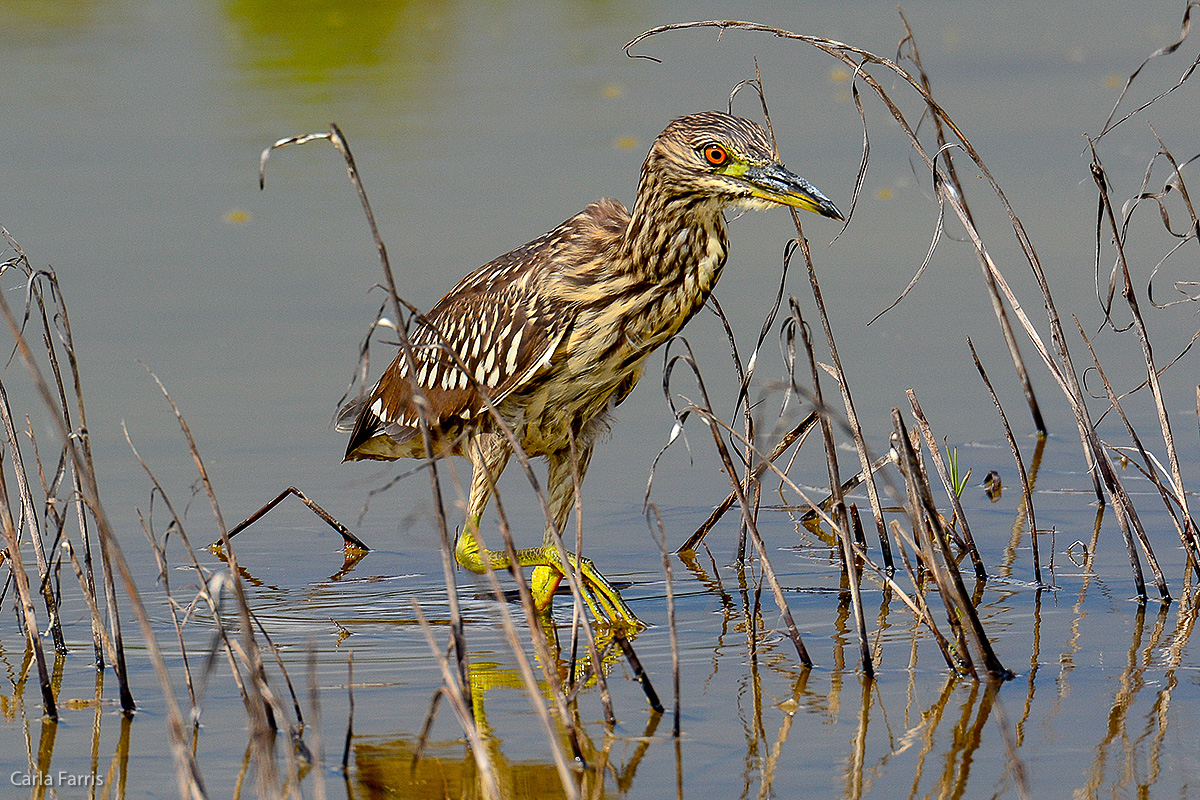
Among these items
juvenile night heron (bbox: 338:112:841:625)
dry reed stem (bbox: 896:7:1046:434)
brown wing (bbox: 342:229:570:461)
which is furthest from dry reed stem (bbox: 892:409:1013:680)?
brown wing (bbox: 342:229:570:461)

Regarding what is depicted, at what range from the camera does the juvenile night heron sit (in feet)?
15.3

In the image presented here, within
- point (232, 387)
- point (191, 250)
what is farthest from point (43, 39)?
point (232, 387)

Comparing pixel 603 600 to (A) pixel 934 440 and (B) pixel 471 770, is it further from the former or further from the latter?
(B) pixel 471 770

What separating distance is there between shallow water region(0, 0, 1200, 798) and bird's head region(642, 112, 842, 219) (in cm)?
41

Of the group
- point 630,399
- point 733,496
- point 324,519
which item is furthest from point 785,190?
point 630,399

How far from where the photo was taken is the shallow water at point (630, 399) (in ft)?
→ 13.0

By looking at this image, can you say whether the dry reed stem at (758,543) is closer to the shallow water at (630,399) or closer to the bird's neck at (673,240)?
the shallow water at (630,399)

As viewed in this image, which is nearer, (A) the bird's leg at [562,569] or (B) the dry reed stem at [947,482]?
(B) the dry reed stem at [947,482]

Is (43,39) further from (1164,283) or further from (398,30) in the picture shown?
(1164,283)

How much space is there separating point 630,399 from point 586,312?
2404 mm

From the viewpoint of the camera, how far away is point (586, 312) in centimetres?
493

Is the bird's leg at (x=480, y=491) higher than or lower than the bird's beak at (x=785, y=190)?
lower

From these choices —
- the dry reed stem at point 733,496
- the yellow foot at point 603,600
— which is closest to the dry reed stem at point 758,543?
the dry reed stem at point 733,496

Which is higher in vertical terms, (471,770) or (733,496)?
(733,496)
